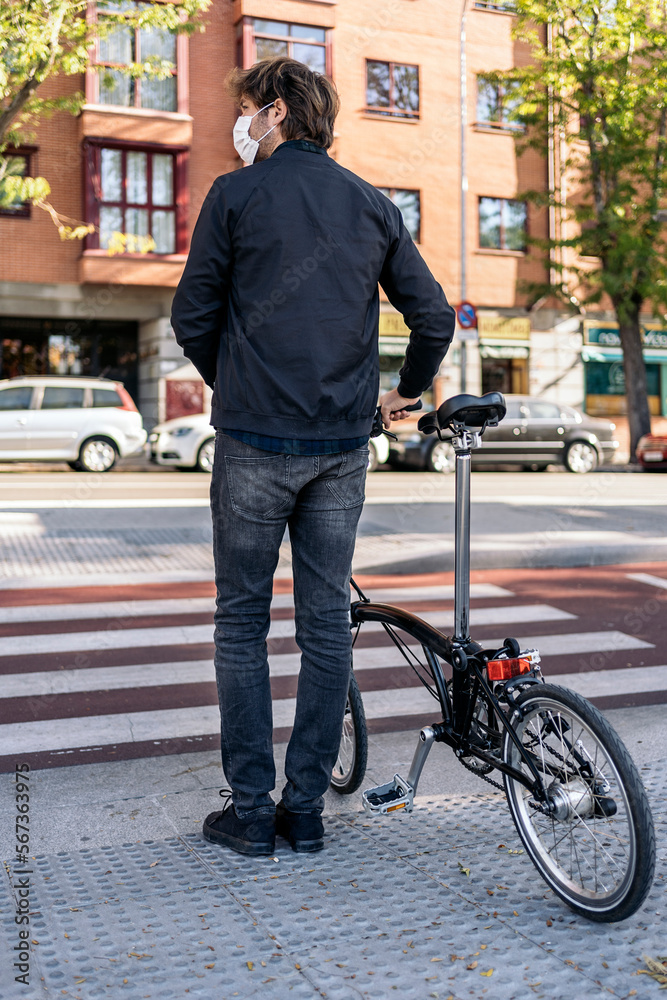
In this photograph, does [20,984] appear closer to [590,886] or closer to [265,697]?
[265,697]

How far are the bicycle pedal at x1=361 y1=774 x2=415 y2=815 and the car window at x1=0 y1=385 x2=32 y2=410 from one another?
58.0 ft

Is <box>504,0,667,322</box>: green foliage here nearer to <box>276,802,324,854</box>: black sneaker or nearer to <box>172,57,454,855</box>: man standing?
<box>172,57,454,855</box>: man standing

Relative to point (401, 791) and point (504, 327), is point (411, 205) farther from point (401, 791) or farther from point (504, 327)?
point (401, 791)

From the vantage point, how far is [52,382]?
65.3 feet

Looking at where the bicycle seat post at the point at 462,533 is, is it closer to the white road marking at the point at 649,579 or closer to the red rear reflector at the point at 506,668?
the red rear reflector at the point at 506,668

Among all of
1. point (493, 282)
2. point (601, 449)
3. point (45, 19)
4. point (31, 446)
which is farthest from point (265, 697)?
point (493, 282)

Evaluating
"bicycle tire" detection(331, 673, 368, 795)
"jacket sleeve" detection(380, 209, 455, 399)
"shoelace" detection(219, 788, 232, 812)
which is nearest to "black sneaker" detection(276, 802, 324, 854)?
"shoelace" detection(219, 788, 232, 812)

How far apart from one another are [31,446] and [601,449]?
12.0m

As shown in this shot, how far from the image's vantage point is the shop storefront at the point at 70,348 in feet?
85.0

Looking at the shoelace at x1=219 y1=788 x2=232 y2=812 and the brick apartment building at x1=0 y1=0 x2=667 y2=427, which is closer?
the shoelace at x1=219 y1=788 x2=232 y2=812

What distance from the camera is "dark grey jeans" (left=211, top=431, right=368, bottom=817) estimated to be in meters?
2.78

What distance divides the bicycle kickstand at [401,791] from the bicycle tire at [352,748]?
11.0 inches

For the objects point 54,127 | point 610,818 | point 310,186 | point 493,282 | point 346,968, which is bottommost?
point 346,968

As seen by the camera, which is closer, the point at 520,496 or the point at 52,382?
the point at 520,496
